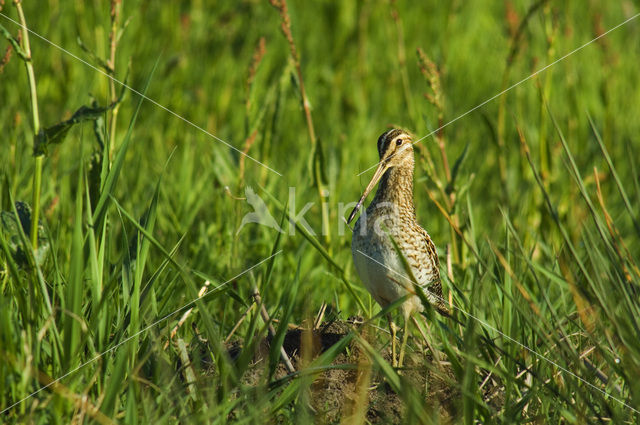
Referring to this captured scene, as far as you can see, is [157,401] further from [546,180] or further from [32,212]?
[546,180]

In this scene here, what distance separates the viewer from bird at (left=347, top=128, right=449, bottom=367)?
2975 millimetres

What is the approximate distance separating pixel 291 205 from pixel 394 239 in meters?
0.48

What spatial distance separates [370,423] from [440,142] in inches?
65.6

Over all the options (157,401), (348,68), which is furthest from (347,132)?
(157,401)

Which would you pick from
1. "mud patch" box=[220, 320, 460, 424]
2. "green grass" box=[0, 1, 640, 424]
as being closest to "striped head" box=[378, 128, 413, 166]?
"green grass" box=[0, 1, 640, 424]

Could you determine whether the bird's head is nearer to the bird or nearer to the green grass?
the bird

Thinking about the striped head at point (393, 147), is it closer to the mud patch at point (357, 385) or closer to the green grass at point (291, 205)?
the green grass at point (291, 205)

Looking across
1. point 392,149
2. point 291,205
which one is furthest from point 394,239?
point 291,205

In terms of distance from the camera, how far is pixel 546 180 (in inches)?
171

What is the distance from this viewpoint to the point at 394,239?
3047 millimetres

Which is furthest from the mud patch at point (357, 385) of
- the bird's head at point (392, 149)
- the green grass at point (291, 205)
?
the bird's head at point (392, 149)

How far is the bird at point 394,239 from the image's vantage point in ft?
9.76

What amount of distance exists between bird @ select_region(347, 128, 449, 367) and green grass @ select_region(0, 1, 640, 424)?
12 centimetres

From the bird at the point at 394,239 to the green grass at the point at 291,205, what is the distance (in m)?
0.12
